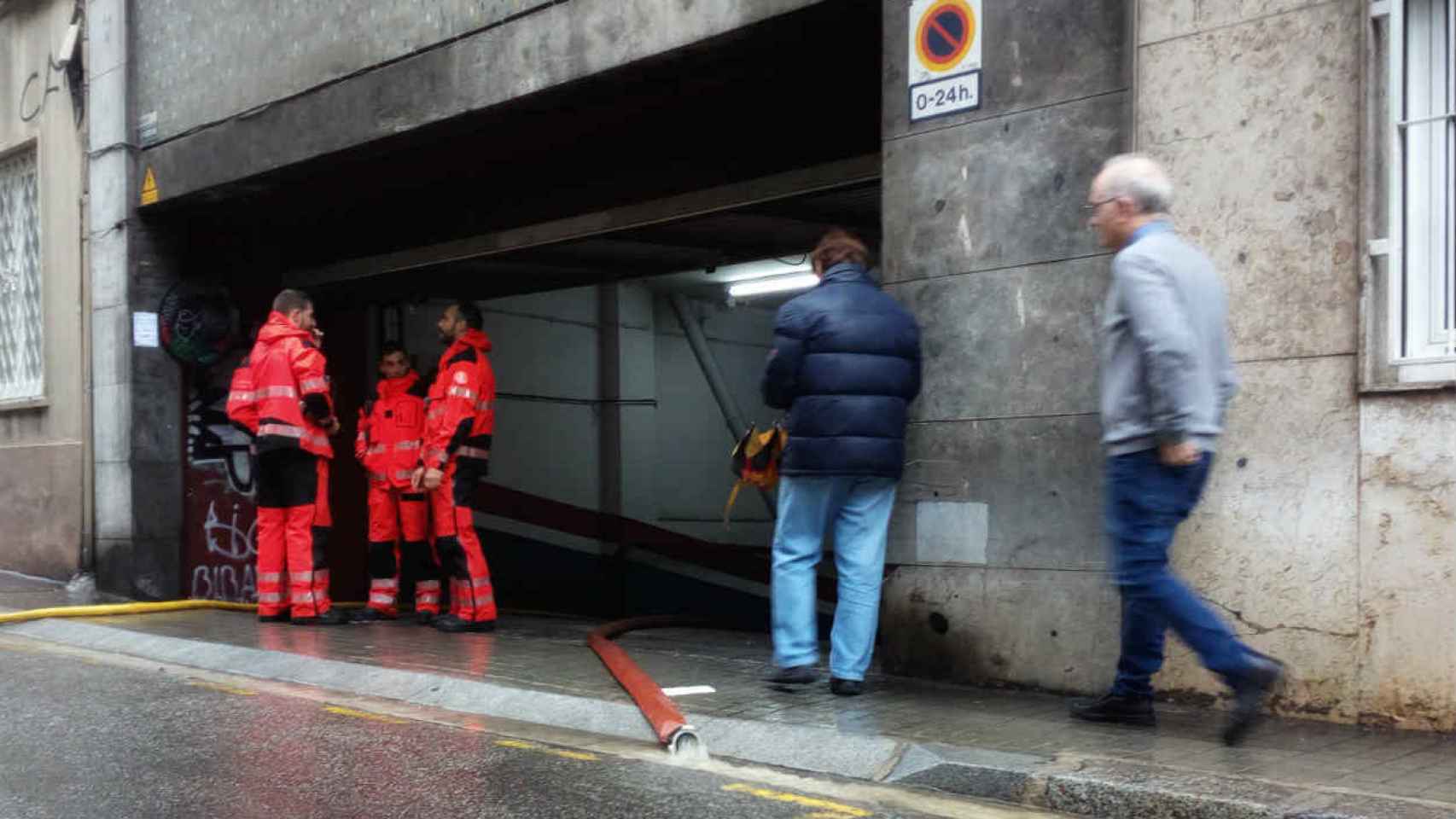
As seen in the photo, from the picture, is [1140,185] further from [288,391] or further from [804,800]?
[288,391]

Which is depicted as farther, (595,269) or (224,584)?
(595,269)

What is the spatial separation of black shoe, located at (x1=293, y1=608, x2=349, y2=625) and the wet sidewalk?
47.8 inches

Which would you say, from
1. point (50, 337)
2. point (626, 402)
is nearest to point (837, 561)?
point (50, 337)

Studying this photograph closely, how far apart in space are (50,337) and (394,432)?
170 inches

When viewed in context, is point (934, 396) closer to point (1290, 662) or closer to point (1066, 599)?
point (1066, 599)

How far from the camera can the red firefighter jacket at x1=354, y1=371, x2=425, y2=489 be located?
10445 millimetres

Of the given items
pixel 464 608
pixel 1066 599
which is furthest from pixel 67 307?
pixel 1066 599

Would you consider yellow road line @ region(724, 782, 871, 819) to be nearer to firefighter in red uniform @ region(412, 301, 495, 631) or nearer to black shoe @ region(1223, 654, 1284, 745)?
black shoe @ region(1223, 654, 1284, 745)

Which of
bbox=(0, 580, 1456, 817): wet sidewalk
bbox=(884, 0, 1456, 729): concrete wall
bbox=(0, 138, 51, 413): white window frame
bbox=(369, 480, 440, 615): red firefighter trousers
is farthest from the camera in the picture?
bbox=(0, 138, 51, 413): white window frame

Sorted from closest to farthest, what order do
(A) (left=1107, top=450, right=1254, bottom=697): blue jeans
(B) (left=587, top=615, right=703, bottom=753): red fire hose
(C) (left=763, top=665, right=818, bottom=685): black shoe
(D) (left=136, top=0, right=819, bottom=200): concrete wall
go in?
(A) (left=1107, top=450, right=1254, bottom=697): blue jeans
(B) (left=587, top=615, right=703, bottom=753): red fire hose
(C) (left=763, top=665, right=818, bottom=685): black shoe
(D) (left=136, top=0, right=819, bottom=200): concrete wall

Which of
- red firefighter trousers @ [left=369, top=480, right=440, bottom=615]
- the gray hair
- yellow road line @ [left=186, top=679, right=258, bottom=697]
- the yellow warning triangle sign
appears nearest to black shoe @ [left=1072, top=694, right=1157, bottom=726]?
the gray hair

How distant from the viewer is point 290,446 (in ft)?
31.8

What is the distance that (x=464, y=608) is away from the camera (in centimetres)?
986

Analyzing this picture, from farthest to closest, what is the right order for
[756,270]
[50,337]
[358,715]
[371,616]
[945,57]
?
[756,270] < [50,337] < [371,616] < [945,57] < [358,715]
